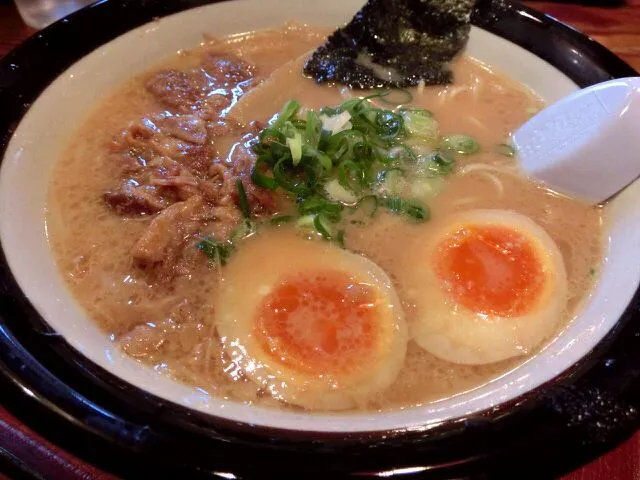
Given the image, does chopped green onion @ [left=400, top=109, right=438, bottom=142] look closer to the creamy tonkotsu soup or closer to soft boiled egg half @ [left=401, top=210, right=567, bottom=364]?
the creamy tonkotsu soup

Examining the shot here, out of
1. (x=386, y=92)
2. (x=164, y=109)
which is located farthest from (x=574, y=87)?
(x=164, y=109)

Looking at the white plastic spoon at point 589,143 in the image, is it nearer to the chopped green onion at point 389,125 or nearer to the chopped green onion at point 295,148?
the chopped green onion at point 389,125

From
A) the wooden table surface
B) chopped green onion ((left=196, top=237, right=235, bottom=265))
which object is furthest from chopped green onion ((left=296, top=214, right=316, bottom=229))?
the wooden table surface

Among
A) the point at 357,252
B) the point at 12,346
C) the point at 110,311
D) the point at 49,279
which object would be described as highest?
the point at 12,346

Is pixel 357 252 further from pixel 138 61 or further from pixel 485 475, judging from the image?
pixel 138 61

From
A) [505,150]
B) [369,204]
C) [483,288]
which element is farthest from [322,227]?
[505,150]

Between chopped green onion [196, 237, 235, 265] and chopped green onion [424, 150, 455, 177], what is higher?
chopped green onion [196, 237, 235, 265]
